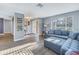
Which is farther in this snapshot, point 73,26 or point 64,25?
point 64,25

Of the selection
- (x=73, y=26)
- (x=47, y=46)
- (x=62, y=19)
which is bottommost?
(x=47, y=46)

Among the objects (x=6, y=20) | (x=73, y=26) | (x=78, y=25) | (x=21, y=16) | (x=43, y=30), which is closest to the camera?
(x=78, y=25)

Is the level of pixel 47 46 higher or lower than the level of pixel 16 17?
lower

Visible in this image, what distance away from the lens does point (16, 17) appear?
20.1ft

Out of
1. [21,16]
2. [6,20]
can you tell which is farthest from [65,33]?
[6,20]

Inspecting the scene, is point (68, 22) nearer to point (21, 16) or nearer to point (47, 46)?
point (47, 46)

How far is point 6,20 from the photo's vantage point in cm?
749

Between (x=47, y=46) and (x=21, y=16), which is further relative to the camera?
(x=21, y=16)

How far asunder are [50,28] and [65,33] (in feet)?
3.13

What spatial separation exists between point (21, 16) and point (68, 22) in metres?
3.37

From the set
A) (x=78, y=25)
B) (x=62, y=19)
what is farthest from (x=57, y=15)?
(x=78, y=25)
